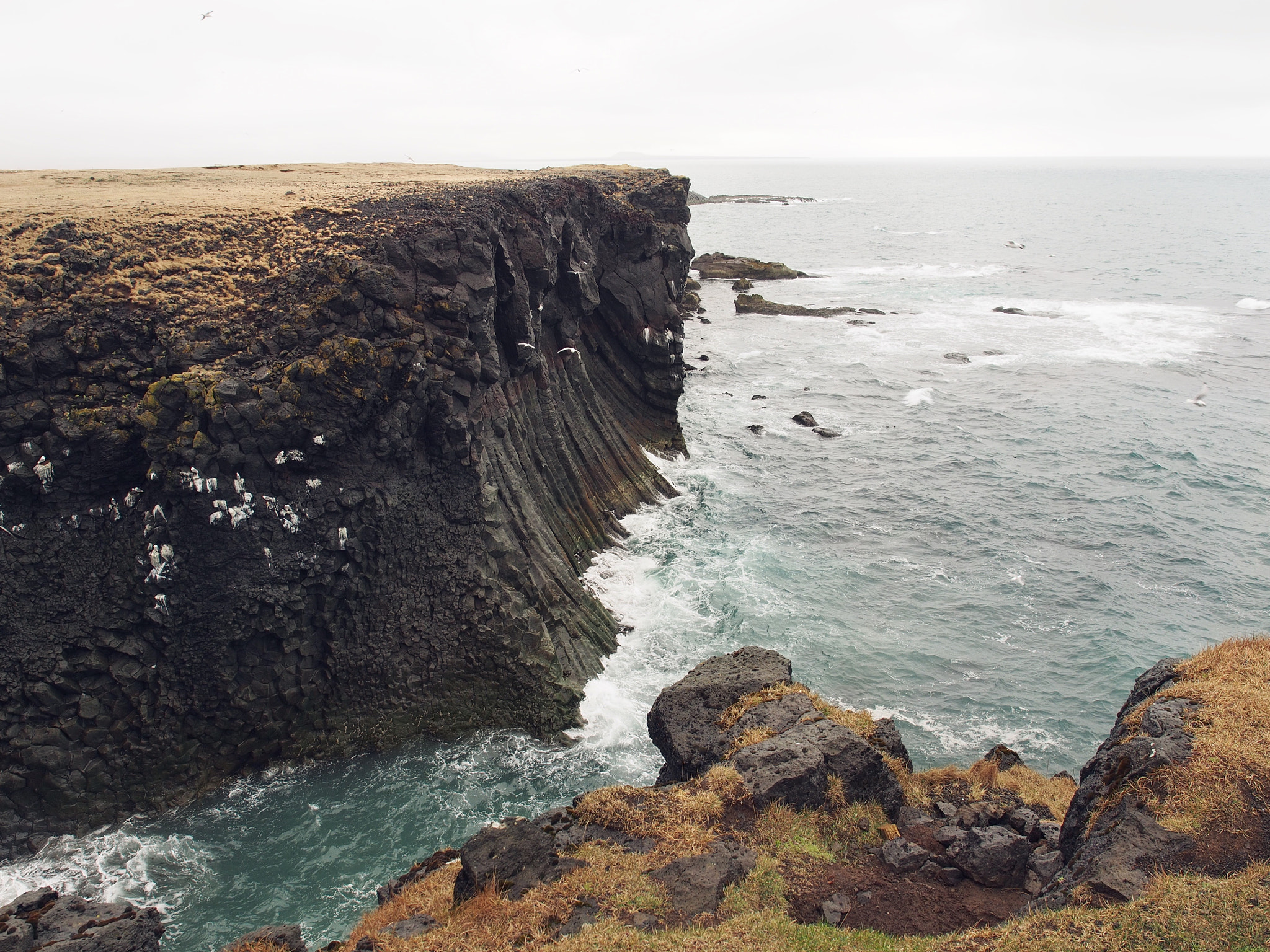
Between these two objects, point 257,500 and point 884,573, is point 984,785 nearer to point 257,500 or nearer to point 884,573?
point 884,573

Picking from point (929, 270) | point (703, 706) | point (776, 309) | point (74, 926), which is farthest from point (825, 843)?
point (929, 270)

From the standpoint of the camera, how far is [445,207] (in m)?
30.4

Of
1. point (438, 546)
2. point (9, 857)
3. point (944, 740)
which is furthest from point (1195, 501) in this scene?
point (9, 857)

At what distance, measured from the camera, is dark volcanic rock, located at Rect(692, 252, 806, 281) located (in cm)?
10419

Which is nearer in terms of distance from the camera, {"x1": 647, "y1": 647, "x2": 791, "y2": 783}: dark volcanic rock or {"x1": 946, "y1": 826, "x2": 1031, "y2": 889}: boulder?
{"x1": 946, "y1": 826, "x2": 1031, "y2": 889}: boulder

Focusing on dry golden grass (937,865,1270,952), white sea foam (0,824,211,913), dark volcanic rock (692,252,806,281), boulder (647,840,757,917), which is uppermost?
dark volcanic rock (692,252,806,281)

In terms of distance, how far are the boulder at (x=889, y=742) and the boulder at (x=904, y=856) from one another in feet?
10.8

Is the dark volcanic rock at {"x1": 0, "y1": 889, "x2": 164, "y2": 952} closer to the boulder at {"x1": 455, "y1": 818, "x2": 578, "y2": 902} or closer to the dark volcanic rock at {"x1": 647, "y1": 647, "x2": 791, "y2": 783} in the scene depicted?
the boulder at {"x1": 455, "y1": 818, "x2": 578, "y2": 902}

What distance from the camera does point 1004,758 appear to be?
70.5 feet

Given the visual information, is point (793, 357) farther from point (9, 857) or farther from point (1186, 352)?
point (9, 857)

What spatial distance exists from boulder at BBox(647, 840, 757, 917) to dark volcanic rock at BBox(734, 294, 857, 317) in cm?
7561

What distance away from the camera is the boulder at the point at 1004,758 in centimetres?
2122

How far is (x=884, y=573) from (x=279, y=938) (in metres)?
28.0

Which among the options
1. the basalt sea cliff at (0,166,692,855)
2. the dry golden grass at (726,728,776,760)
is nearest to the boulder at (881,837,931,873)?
the dry golden grass at (726,728,776,760)
